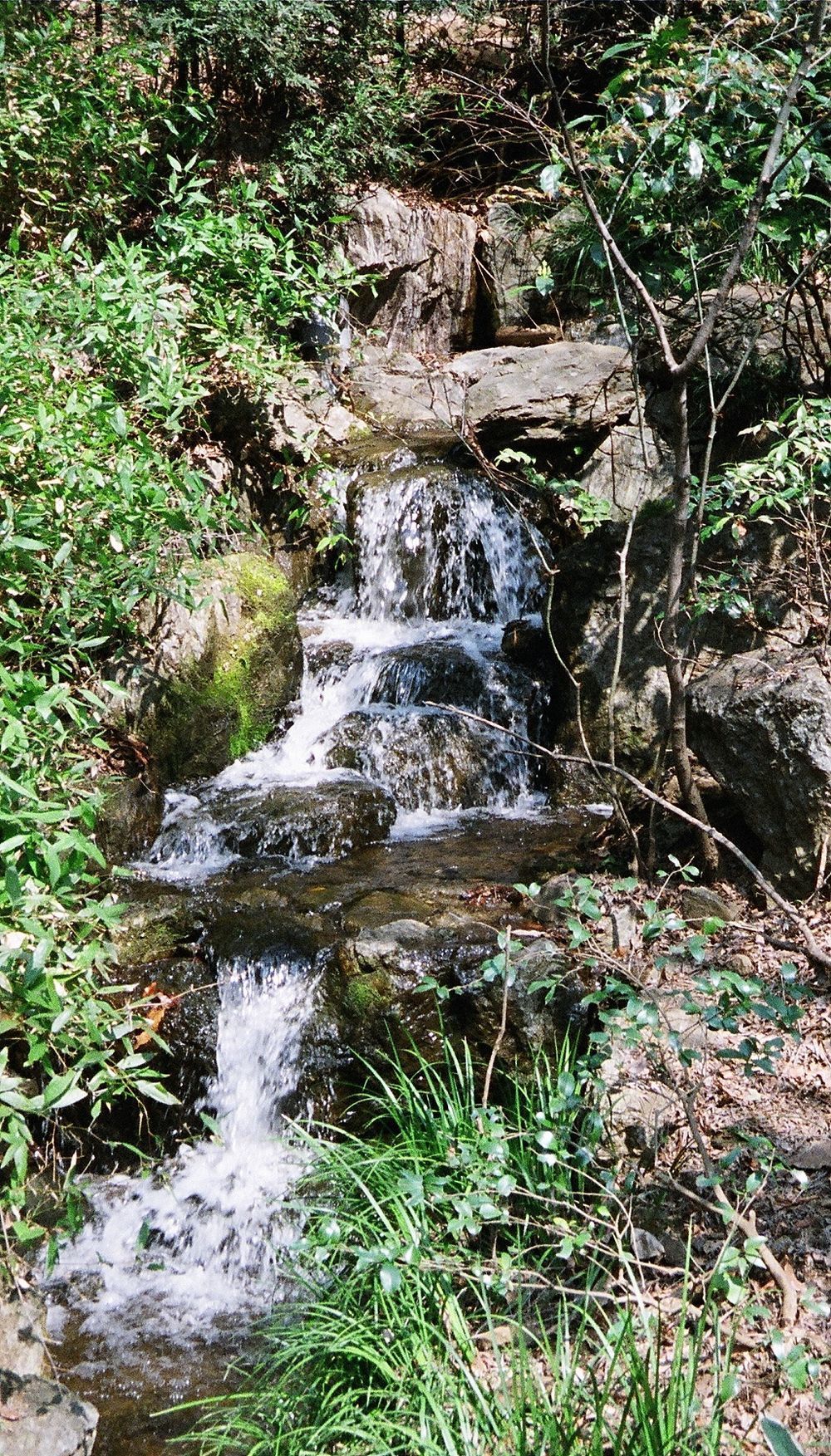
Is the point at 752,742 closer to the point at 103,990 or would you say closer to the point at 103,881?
the point at 103,990

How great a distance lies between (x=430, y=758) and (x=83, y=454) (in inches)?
109

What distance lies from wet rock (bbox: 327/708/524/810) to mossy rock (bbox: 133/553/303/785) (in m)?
0.58

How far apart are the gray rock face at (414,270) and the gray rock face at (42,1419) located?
31.6 feet

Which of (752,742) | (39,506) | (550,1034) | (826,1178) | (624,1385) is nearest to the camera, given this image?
(624,1385)

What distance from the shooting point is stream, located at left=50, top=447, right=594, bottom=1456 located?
147 inches

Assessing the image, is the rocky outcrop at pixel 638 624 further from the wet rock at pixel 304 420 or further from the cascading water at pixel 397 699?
the wet rock at pixel 304 420

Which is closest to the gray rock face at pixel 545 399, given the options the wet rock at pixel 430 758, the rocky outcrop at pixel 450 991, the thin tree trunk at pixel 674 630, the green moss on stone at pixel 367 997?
the wet rock at pixel 430 758

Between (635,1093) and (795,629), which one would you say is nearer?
(635,1093)

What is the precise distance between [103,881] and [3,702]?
6.63 ft

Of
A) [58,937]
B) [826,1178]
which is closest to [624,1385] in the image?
[826,1178]

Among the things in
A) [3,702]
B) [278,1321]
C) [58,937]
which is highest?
[3,702]

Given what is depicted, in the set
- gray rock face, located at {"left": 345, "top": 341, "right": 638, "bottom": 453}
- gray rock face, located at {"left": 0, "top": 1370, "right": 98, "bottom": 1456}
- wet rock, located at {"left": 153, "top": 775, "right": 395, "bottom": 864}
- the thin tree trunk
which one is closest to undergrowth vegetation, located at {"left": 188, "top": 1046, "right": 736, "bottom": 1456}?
gray rock face, located at {"left": 0, "top": 1370, "right": 98, "bottom": 1456}

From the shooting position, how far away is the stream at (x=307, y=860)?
3.74 meters

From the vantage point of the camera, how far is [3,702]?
11.7 feet
